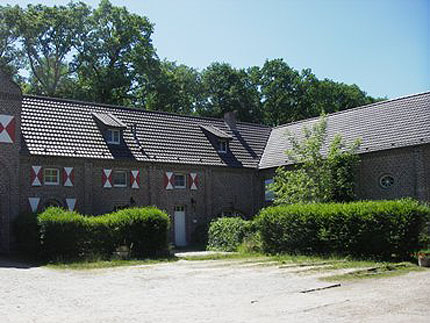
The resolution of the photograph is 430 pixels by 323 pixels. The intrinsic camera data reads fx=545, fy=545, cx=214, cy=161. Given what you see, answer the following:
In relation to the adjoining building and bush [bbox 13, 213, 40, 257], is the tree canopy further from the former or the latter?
bush [bbox 13, 213, 40, 257]

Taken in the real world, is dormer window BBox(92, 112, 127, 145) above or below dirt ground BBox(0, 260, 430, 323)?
above

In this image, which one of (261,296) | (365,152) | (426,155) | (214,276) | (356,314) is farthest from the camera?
(365,152)

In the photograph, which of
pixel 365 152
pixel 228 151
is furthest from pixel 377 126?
pixel 228 151

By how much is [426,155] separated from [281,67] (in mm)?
29898

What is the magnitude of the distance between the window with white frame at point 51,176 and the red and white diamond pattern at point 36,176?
0.39 metres

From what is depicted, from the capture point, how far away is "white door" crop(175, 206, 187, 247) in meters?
29.5

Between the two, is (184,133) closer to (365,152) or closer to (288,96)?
(365,152)

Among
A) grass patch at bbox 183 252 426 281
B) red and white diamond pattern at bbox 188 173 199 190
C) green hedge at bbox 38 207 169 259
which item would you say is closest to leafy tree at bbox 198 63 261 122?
red and white diamond pattern at bbox 188 173 199 190

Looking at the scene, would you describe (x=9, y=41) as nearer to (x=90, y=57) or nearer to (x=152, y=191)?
(x=90, y=57)

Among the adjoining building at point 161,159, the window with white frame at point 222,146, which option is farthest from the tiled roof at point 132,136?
the window with white frame at point 222,146

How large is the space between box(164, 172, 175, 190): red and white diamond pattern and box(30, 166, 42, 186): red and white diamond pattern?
6.84 meters

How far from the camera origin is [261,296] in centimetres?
1151

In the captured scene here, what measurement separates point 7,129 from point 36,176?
252cm

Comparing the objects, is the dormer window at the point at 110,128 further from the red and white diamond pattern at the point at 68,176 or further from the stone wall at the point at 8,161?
the stone wall at the point at 8,161
